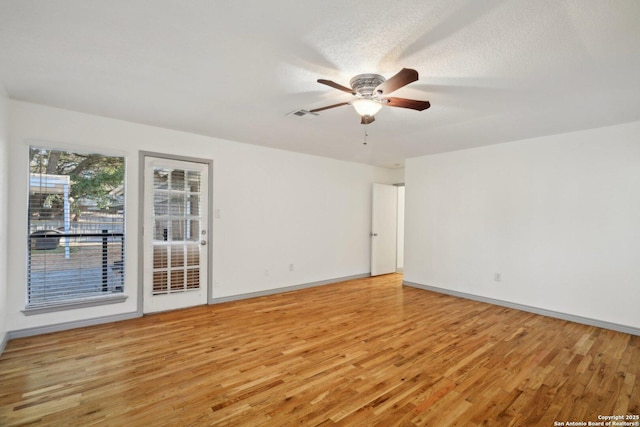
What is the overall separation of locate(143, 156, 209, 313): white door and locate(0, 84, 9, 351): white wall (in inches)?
51.3

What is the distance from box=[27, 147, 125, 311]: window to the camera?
339 cm

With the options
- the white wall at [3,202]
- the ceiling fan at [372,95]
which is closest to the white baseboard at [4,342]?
the white wall at [3,202]

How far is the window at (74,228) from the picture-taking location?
3393 millimetres

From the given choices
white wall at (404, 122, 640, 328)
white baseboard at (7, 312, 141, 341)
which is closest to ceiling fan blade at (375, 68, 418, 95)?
white wall at (404, 122, 640, 328)

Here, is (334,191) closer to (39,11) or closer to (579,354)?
(579,354)

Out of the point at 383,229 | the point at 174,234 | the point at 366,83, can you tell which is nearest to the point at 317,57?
the point at 366,83

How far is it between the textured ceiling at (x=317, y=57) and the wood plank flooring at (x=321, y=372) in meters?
2.53

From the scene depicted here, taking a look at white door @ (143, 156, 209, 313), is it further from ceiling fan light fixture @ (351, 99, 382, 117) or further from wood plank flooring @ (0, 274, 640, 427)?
ceiling fan light fixture @ (351, 99, 382, 117)

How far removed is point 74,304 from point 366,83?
13.3ft

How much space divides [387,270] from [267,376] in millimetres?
4925

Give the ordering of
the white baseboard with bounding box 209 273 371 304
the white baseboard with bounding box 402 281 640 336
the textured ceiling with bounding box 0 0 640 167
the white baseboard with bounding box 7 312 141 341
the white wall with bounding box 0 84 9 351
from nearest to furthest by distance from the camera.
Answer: the textured ceiling with bounding box 0 0 640 167, the white wall with bounding box 0 84 9 351, the white baseboard with bounding box 7 312 141 341, the white baseboard with bounding box 402 281 640 336, the white baseboard with bounding box 209 273 371 304

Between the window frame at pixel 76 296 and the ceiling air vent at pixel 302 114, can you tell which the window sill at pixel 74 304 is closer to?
the window frame at pixel 76 296

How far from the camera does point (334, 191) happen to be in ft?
20.4

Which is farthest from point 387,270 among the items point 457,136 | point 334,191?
point 457,136
